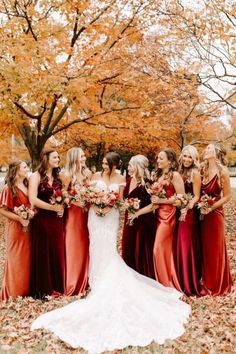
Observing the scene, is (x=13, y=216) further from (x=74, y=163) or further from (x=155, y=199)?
(x=155, y=199)

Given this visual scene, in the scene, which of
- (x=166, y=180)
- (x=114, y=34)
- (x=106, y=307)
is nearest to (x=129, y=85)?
(x=114, y=34)

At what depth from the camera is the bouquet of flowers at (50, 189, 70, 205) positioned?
6742 mm

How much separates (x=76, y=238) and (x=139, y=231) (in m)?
1.09

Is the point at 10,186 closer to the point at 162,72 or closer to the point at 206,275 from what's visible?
the point at 206,275

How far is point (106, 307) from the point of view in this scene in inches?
230

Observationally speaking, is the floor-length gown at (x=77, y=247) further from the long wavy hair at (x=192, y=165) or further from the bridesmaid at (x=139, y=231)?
the long wavy hair at (x=192, y=165)

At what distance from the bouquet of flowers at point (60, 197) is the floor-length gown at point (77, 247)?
1.14ft

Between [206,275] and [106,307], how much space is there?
2.05 metres

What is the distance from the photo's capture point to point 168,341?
5.20 m

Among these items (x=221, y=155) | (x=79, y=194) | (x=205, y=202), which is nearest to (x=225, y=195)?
(x=205, y=202)

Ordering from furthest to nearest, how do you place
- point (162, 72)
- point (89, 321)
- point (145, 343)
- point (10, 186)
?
point (162, 72) → point (10, 186) → point (89, 321) → point (145, 343)

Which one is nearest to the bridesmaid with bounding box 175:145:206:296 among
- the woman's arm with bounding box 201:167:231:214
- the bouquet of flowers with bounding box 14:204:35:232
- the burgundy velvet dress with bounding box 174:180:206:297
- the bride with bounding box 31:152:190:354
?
the burgundy velvet dress with bounding box 174:180:206:297

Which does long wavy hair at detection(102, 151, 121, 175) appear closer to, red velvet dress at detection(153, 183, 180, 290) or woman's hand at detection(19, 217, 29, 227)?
red velvet dress at detection(153, 183, 180, 290)

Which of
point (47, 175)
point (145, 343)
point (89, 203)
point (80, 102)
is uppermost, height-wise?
point (80, 102)
